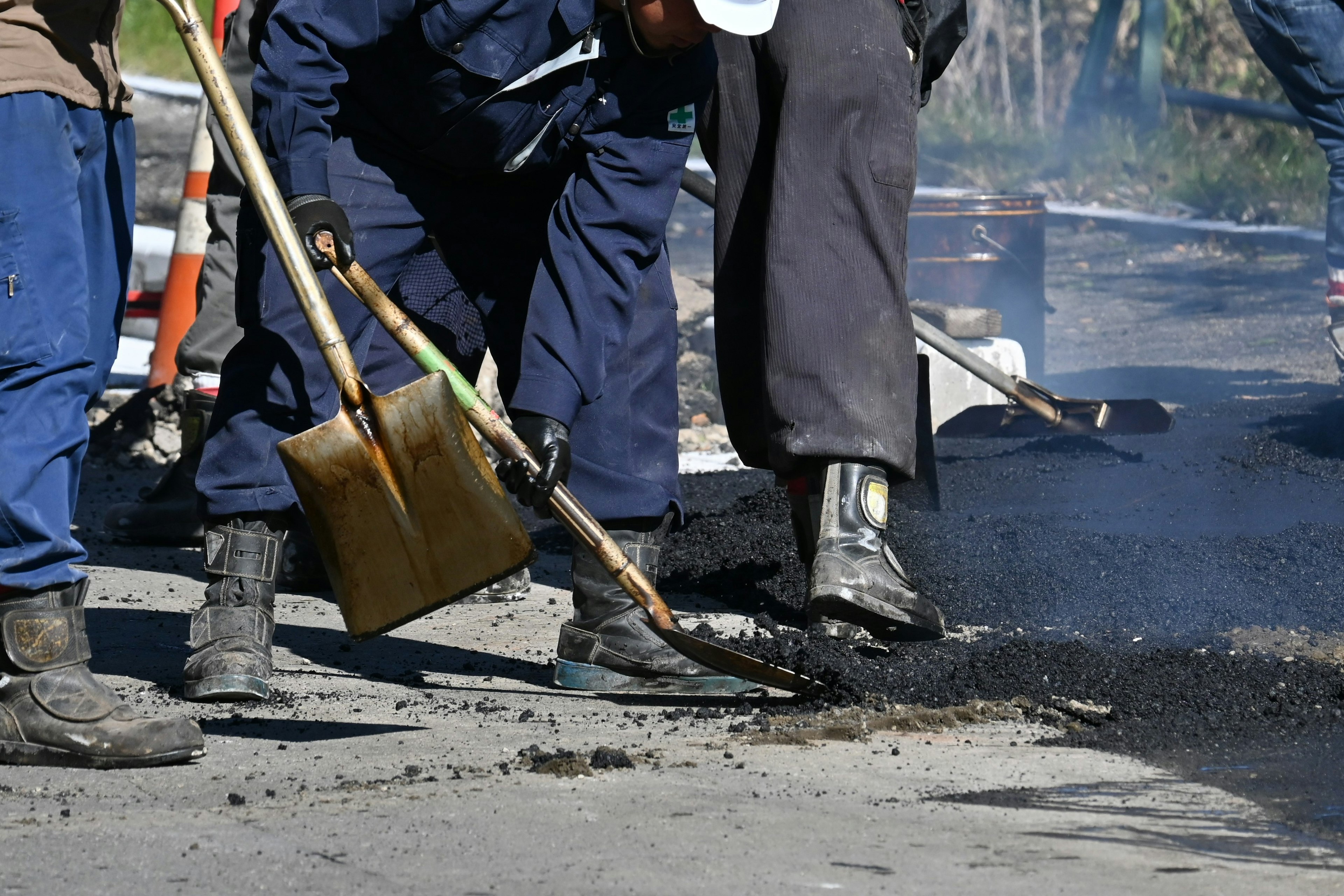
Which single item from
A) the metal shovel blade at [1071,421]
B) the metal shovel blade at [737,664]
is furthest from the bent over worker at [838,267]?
the metal shovel blade at [1071,421]

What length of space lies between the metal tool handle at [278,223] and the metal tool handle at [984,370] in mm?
2424

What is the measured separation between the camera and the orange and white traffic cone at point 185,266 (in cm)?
559

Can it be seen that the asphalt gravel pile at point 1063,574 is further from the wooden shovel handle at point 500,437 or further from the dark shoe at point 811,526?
the wooden shovel handle at point 500,437

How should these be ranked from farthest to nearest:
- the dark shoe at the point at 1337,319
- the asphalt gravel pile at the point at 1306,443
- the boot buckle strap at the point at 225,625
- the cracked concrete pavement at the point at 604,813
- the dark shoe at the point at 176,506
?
the dark shoe at the point at 1337,319, the asphalt gravel pile at the point at 1306,443, the dark shoe at the point at 176,506, the boot buckle strap at the point at 225,625, the cracked concrete pavement at the point at 604,813

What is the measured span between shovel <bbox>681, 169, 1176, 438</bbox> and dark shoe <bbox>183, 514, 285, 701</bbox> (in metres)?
3.06

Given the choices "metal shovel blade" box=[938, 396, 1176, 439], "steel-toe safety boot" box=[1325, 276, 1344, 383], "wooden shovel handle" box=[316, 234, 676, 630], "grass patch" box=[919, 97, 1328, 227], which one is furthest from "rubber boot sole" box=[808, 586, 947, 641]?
"grass patch" box=[919, 97, 1328, 227]

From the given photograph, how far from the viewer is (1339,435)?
5.30 metres

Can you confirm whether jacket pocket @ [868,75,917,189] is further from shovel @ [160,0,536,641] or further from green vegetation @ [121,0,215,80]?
green vegetation @ [121,0,215,80]

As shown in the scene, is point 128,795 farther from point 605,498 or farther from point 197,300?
point 197,300

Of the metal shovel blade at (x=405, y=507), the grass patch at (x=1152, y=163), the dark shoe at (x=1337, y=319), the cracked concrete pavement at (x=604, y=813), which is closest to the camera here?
the cracked concrete pavement at (x=604, y=813)

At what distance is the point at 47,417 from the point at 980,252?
5.66m

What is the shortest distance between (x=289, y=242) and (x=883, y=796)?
1.38 meters

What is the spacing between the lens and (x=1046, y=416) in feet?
18.6

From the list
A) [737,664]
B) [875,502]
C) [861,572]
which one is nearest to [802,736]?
[737,664]
